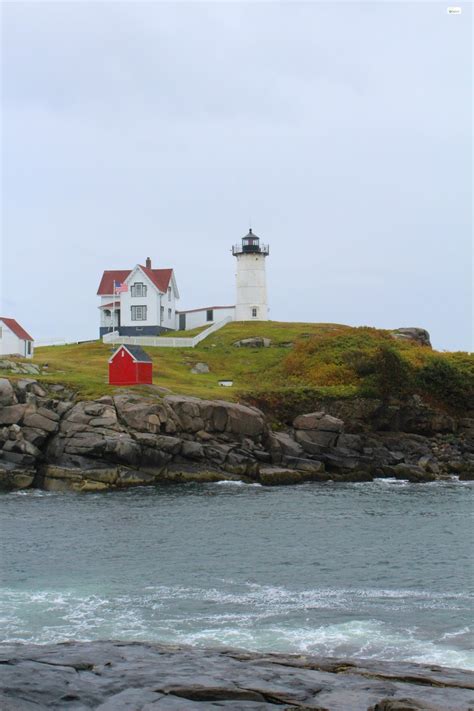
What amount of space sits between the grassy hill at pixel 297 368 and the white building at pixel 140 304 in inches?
285

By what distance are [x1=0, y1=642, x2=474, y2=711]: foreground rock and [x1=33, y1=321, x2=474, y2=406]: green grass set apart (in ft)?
127

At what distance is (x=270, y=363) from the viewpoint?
7750cm

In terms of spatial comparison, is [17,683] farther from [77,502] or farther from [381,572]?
[77,502]

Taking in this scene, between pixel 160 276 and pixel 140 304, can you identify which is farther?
pixel 160 276

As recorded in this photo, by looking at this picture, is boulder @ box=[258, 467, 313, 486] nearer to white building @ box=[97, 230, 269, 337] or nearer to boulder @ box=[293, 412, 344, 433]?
boulder @ box=[293, 412, 344, 433]

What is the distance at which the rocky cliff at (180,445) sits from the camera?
164 ft

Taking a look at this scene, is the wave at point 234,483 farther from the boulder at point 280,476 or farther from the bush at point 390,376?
the bush at point 390,376

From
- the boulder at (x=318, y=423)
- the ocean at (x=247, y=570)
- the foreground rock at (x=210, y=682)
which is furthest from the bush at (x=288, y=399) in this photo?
the foreground rock at (x=210, y=682)

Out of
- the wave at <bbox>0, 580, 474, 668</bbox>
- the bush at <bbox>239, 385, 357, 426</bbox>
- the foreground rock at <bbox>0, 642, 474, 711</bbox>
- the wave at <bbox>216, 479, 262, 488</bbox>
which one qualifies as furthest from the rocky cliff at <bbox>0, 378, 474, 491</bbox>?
the foreground rock at <bbox>0, 642, 474, 711</bbox>

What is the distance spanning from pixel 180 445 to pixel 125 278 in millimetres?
46855

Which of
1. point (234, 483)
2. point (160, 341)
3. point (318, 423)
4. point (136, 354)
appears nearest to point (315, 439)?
point (318, 423)

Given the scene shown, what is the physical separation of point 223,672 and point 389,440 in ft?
149

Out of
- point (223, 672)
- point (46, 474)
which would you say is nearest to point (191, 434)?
point (46, 474)

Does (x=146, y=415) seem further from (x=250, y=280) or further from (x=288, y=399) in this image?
(x=250, y=280)
